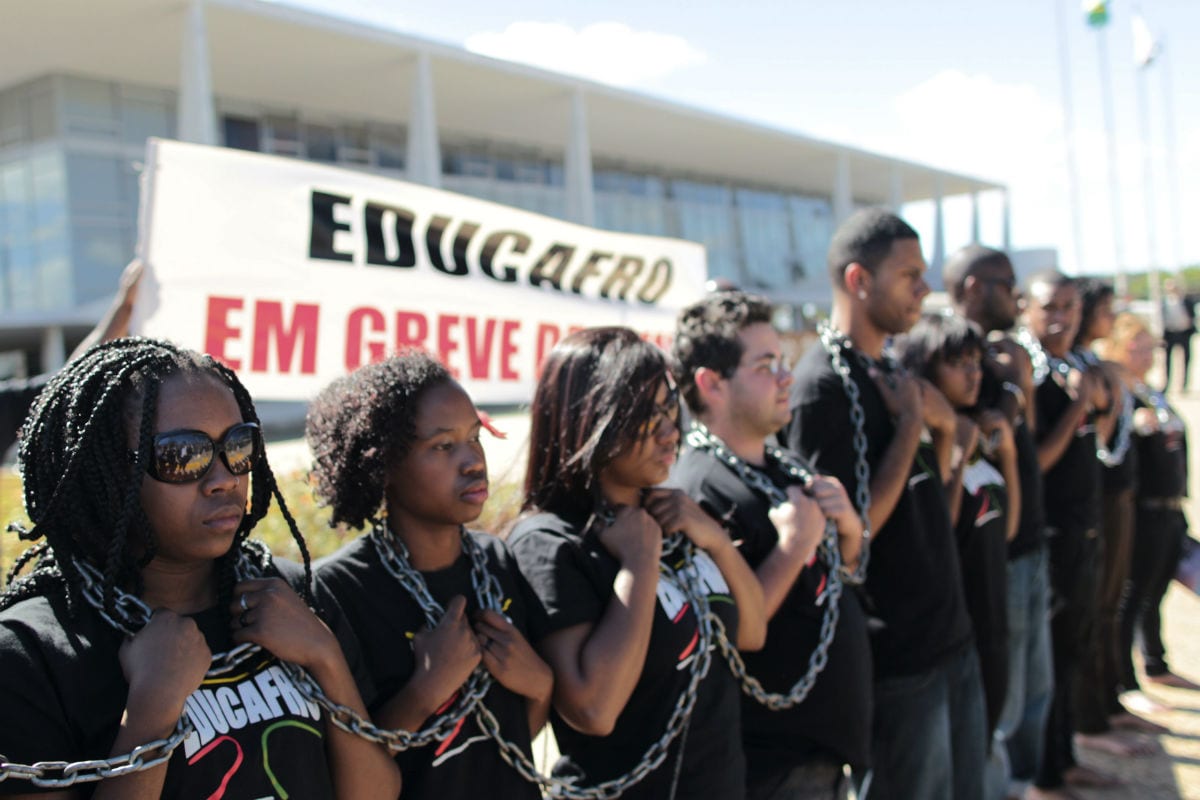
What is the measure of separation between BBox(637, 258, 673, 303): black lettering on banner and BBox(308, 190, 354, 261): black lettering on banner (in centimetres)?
199

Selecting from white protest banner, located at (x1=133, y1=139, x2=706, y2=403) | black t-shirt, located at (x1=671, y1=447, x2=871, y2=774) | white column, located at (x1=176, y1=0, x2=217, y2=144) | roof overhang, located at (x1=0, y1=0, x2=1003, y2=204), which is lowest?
black t-shirt, located at (x1=671, y1=447, x2=871, y2=774)

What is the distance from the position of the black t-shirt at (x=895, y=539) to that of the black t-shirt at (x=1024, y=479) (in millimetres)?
960

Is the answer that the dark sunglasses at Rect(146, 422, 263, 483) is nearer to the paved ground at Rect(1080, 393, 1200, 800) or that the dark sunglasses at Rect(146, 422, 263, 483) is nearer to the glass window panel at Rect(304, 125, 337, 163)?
the paved ground at Rect(1080, 393, 1200, 800)

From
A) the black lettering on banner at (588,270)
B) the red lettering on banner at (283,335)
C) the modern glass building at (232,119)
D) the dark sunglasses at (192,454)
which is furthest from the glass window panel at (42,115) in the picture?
the dark sunglasses at (192,454)

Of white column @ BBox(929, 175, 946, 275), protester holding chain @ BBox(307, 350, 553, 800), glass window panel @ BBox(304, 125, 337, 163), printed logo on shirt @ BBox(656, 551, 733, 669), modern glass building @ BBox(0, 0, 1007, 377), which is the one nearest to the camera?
protester holding chain @ BBox(307, 350, 553, 800)

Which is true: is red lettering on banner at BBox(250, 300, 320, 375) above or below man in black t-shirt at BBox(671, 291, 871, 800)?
above

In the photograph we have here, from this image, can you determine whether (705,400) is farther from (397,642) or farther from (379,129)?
(379,129)

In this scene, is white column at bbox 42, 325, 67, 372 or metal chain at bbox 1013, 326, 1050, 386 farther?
white column at bbox 42, 325, 67, 372

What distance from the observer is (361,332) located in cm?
427

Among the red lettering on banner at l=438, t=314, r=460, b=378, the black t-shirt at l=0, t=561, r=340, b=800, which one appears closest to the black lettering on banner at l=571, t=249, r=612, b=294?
the red lettering on banner at l=438, t=314, r=460, b=378

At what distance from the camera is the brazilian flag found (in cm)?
2495

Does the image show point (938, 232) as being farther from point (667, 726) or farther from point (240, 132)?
point (667, 726)

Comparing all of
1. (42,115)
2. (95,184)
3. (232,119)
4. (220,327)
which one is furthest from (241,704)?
(232,119)

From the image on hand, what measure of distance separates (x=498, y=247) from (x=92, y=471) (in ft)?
11.0
